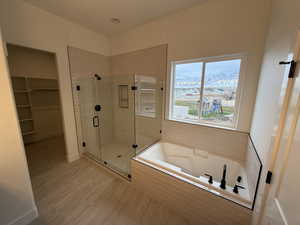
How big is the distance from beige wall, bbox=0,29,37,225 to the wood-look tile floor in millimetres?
257

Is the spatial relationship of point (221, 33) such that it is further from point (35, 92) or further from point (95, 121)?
point (35, 92)

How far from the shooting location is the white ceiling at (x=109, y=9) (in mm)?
1724

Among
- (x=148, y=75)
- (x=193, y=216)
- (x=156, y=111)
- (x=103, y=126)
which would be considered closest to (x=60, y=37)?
(x=148, y=75)

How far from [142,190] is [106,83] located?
8.04ft

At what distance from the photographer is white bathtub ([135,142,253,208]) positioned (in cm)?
126

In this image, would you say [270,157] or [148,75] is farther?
[148,75]

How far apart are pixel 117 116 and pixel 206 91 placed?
218 cm

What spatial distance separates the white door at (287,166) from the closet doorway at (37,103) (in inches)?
122

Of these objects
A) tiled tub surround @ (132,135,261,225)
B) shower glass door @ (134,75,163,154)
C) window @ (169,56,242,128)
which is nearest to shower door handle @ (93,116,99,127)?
shower glass door @ (134,75,163,154)

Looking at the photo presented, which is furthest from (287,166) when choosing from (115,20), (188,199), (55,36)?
(55,36)

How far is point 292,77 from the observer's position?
2.26 ft

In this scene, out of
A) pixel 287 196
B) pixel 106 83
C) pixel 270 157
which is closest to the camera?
pixel 287 196

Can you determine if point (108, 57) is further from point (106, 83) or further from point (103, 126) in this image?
point (103, 126)

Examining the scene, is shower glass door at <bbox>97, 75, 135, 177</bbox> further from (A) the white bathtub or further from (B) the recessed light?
(B) the recessed light
